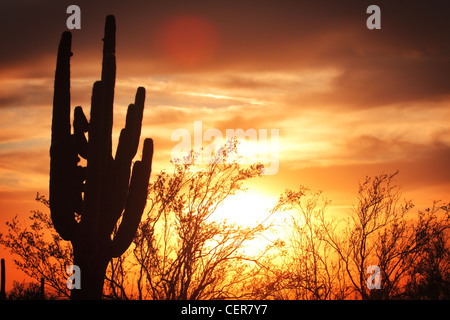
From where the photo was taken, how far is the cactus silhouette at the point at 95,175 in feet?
31.9

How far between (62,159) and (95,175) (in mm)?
635

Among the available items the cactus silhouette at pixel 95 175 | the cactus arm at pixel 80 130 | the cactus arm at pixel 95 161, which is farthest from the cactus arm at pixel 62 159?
the cactus arm at pixel 80 130

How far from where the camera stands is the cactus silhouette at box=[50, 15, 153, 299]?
9.71 metres

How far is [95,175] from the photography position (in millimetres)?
9727

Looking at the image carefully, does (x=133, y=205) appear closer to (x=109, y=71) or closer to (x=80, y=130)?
(x=80, y=130)

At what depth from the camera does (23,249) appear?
16766 mm

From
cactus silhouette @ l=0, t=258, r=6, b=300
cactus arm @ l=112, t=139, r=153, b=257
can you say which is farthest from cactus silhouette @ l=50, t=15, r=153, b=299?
cactus silhouette @ l=0, t=258, r=6, b=300

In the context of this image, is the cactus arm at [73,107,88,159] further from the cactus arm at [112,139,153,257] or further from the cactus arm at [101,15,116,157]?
the cactus arm at [112,139,153,257]

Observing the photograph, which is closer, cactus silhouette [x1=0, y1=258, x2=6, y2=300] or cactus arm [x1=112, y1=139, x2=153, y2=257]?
cactus arm [x1=112, y1=139, x2=153, y2=257]

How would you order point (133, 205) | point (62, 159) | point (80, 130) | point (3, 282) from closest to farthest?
point (62, 159) → point (80, 130) → point (133, 205) → point (3, 282)

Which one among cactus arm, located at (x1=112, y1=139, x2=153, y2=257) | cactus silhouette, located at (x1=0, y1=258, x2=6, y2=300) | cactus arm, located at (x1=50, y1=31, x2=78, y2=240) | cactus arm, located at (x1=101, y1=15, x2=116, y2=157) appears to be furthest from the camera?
cactus silhouette, located at (x1=0, y1=258, x2=6, y2=300)

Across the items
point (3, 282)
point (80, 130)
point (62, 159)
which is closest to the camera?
point (62, 159)

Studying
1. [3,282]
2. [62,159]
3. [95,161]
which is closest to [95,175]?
[95,161]
